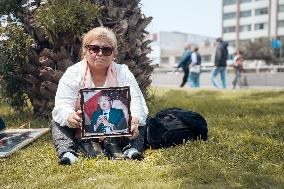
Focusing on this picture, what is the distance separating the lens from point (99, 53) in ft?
14.4

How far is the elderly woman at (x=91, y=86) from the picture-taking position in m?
4.18

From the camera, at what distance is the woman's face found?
4.41 meters

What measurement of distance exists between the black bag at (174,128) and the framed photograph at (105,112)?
47cm

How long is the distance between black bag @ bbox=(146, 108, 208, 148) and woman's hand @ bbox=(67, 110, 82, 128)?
2.56 ft

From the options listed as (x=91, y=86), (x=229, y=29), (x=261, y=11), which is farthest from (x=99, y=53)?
(x=229, y=29)

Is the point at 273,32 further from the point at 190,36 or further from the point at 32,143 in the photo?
the point at 32,143

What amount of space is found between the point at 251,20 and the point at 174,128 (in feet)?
280

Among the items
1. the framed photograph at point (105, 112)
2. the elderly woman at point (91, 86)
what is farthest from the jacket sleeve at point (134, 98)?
the framed photograph at point (105, 112)

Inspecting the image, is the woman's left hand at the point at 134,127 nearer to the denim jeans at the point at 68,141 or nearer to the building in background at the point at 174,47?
the denim jeans at the point at 68,141

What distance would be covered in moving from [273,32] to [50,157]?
7915 centimetres

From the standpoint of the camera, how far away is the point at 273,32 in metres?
78.9

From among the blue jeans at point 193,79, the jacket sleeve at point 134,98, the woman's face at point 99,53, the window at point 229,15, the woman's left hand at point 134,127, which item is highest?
the window at point 229,15

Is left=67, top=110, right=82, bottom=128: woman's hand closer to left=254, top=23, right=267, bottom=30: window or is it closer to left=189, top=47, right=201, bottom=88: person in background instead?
left=189, top=47, right=201, bottom=88: person in background

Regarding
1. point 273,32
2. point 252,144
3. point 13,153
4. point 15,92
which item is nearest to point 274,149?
point 252,144
